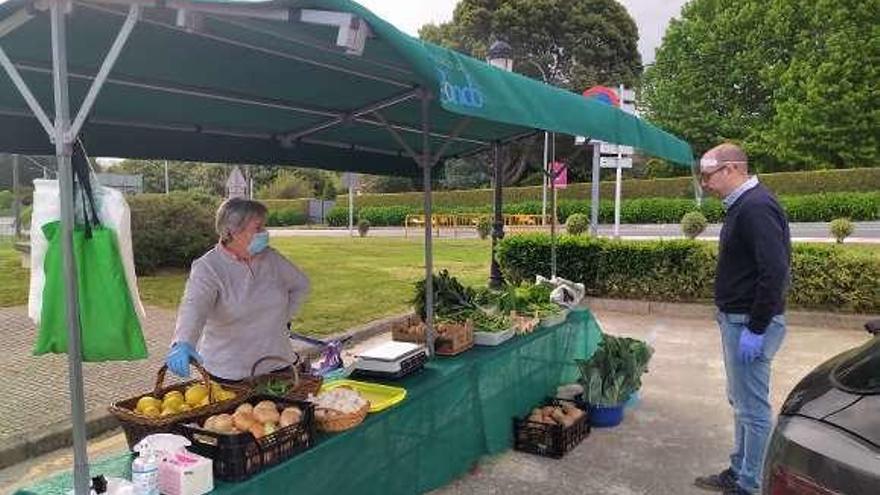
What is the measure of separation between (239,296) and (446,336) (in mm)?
1531

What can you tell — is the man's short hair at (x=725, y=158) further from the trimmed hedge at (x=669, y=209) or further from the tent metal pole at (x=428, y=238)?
the trimmed hedge at (x=669, y=209)

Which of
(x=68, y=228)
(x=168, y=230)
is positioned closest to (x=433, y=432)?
(x=68, y=228)

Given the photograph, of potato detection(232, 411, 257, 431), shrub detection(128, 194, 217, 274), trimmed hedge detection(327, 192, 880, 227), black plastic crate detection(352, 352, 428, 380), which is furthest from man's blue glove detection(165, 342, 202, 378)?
trimmed hedge detection(327, 192, 880, 227)

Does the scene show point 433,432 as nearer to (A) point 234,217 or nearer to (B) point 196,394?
(B) point 196,394

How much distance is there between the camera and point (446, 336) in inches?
177

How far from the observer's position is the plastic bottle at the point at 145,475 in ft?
7.63

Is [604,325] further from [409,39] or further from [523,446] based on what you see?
[409,39]

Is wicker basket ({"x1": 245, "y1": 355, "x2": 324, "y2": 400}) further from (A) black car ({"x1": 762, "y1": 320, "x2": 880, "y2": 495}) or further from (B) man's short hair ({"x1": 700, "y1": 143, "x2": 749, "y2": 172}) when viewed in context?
(B) man's short hair ({"x1": 700, "y1": 143, "x2": 749, "y2": 172})

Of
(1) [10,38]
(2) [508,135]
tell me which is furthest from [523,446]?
(1) [10,38]

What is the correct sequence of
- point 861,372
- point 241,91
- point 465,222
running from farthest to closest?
point 465,222 < point 241,91 < point 861,372

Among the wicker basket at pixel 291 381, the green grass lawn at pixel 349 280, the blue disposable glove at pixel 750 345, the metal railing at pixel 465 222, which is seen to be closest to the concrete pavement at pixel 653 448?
the blue disposable glove at pixel 750 345

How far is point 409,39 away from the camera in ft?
8.99

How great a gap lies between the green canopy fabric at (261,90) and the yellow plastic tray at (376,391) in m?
1.49

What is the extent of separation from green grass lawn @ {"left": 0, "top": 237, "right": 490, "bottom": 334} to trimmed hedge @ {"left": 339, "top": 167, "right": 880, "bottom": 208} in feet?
50.0
